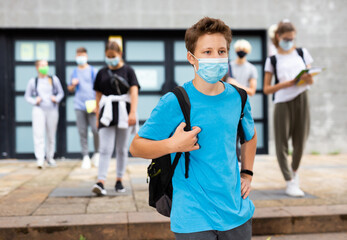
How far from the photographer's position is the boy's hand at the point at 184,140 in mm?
1949

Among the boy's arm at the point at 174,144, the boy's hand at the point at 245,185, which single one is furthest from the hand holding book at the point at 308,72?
the boy's arm at the point at 174,144

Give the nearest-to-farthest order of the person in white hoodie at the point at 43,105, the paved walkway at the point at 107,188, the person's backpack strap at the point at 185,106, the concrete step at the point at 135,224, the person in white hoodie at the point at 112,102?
the person's backpack strap at the point at 185,106
the concrete step at the point at 135,224
the paved walkway at the point at 107,188
the person in white hoodie at the point at 112,102
the person in white hoodie at the point at 43,105

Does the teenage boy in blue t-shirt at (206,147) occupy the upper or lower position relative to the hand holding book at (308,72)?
lower

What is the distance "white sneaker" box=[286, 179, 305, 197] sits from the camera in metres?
5.35

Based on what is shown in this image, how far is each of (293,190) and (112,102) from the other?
8.23ft

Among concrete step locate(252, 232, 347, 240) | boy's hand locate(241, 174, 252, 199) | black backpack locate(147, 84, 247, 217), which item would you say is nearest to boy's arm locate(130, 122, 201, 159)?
black backpack locate(147, 84, 247, 217)

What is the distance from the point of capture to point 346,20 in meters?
10.9

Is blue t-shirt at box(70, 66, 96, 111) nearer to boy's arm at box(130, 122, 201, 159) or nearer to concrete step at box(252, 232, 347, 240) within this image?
concrete step at box(252, 232, 347, 240)

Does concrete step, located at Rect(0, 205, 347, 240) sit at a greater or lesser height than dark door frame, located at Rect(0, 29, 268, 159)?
lesser

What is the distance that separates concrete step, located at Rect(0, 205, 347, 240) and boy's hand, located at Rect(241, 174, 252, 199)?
81.2 inches

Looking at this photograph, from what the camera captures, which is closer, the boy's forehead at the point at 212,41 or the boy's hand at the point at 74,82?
the boy's forehead at the point at 212,41

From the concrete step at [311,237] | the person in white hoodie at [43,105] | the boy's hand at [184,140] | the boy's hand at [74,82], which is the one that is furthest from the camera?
the boy's hand at [74,82]

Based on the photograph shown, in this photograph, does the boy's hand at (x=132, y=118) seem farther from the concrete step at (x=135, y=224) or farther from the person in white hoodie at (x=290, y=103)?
the person in white hoodie at (x=290, y=103)

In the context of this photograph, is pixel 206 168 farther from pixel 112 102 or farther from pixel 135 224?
pixel 112 102
